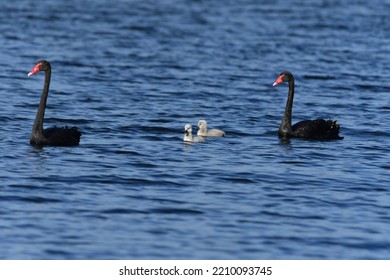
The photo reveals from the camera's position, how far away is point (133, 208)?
14.8m

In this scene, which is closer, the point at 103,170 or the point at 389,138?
the point at 103,170

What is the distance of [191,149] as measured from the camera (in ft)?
64.2

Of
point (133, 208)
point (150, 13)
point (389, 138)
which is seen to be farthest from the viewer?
point (150, 13)

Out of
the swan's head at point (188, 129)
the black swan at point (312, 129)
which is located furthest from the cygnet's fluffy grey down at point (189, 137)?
the black swan at point (312, 129)

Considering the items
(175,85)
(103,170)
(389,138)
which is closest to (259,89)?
(175,85)

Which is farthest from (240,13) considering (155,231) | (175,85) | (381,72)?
(155,231)

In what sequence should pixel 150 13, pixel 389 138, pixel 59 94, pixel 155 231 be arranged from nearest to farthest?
1. pixel 155 231
2. pixel 389 138
3. pixel 59 94
4. pixel 150 13

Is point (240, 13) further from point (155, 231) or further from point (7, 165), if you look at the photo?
point (155, 231)

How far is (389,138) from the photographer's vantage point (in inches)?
Answer: 849

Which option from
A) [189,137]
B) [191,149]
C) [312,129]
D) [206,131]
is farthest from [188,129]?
[312,129]

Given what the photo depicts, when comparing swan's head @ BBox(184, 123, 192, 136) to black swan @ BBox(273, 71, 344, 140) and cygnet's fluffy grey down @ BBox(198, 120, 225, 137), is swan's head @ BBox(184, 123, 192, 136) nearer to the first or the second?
cygnet's fluffy grey down @ BBox(198, 120, 225, 137)

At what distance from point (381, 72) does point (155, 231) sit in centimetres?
1931

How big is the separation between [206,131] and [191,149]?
1.02 m

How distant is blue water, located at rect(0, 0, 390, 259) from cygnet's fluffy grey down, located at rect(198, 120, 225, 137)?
0.20 metres
